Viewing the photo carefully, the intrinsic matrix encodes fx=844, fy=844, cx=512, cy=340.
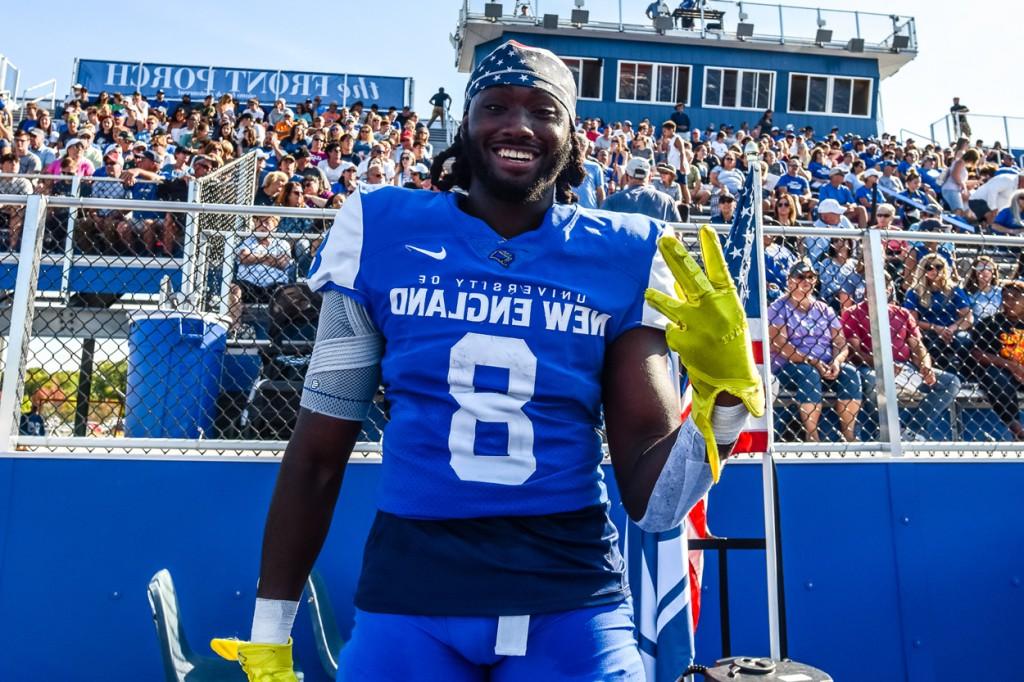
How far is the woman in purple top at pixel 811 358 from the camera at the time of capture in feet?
14.9

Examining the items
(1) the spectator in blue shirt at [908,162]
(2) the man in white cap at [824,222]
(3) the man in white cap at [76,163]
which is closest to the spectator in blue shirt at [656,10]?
(1) the spectator in blue shirt at [908,162]

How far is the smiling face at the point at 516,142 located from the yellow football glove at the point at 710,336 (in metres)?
0.43

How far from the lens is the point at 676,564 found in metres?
3.07

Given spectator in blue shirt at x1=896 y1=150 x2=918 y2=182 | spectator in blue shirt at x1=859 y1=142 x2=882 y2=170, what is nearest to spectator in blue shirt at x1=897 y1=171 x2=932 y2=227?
spectator in blue shirt at x1=896 y1=150 x2=918 y2=182

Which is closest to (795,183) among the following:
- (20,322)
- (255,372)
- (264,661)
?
(255,372)

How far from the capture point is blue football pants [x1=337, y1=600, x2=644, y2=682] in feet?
4.83

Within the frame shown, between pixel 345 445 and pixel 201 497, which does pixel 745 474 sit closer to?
pixel 201 497

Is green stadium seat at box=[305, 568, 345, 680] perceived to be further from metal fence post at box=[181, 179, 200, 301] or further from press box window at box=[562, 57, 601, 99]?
press box window at box=[562, 57, 601, 99]

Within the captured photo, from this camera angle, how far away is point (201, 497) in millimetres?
3961

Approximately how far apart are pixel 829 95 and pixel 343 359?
30.6m

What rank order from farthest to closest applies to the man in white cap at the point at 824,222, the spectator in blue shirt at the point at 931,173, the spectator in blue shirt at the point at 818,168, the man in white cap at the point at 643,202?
1. the spectator in blue shirt at the point at 931,173
2. the spectator in blue shirt at the point at 818,168
3. the man in white cap at the point at 824,222
4. the man in white cap at the point at 643,202

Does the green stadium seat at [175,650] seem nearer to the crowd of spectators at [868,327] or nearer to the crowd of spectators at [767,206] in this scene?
the crowd of spectators at [767,206]

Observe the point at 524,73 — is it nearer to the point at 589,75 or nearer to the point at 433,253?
the point at 433,253

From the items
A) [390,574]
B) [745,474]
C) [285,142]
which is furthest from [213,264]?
[285,142]
